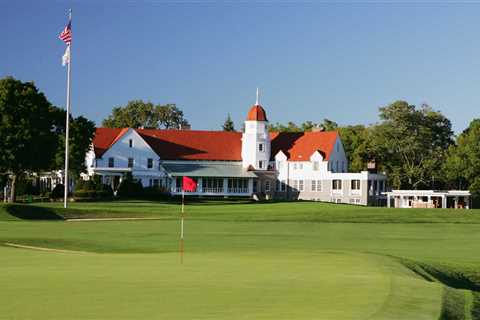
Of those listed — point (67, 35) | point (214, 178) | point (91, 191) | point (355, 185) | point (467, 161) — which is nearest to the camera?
point (67, 35)

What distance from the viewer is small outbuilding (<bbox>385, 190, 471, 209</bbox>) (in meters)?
91.6

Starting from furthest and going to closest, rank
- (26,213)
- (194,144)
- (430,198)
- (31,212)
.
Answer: (194,144) → (430,198) → (31,212) → (26,213)

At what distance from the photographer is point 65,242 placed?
30156mm

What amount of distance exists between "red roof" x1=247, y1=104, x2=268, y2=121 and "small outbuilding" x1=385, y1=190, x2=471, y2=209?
1701 centimetres

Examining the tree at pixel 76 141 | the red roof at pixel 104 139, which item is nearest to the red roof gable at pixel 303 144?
the red roof at pixel 104 139

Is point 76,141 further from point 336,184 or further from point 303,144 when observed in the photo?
point 336,184

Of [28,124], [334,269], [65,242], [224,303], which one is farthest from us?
[28,124]

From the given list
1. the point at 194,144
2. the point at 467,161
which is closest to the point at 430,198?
the point at 467,161

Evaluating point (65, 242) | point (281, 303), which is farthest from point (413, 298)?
point (65, 242)

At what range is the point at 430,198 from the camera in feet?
311

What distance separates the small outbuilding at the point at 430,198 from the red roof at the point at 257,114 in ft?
55.8

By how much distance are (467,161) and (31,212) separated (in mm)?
59993

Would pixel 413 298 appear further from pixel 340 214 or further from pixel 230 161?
pixel 230 161

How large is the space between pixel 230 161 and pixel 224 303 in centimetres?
8928
